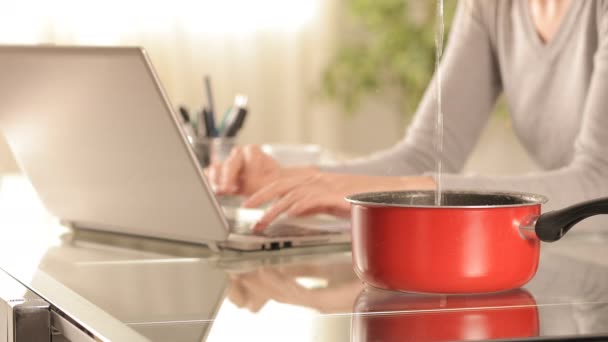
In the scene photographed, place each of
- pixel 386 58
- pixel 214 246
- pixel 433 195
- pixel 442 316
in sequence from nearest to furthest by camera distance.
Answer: pixel 442 316
pixel 433 195
pixel 214 246
pixel 386 58

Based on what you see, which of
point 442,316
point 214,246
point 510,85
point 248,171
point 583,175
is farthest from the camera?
point 510,85

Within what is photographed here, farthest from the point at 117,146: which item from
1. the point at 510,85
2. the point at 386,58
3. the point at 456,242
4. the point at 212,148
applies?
the point at 386,58

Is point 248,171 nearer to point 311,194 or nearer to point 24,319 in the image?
point 311,194

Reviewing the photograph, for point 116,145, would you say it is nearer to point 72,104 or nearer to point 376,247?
point 72,104

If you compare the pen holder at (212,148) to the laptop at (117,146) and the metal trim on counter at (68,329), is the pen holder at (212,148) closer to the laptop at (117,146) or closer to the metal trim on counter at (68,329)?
the laptop at (117,146)

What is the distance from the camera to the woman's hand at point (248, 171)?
119 centimetres

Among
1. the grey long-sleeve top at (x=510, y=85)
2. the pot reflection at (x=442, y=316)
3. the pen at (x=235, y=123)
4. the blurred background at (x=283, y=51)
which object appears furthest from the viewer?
the blurred background at (x=283, y=51)

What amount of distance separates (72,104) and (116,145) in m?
0.06

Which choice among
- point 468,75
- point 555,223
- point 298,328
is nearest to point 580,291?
point 555,223

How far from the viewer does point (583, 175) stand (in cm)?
109

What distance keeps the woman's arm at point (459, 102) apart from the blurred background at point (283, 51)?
2.12 metres

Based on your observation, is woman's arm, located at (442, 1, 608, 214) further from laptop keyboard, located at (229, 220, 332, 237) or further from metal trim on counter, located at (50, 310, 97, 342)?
metal trim on counter, located at (50, 310, 97, 342)

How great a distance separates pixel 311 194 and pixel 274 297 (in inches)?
11.6

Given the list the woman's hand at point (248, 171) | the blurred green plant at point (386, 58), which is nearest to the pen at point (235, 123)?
the woman's hand at point (248, 171)
